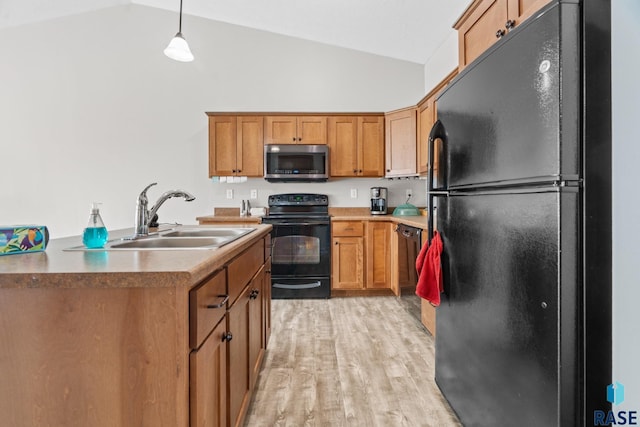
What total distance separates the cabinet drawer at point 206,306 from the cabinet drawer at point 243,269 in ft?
0.30

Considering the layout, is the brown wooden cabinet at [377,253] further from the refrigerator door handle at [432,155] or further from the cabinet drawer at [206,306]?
the cabinet drawer at [206,306]

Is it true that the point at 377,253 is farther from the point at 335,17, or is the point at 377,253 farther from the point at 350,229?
the point at 335,17

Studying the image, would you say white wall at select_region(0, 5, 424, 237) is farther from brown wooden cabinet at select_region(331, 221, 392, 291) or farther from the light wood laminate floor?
the light wood laminate floor

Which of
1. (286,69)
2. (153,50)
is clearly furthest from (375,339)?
(153,50)

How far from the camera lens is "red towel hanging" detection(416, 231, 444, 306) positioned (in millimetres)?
1515

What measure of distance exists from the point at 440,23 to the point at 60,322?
12.7 feet

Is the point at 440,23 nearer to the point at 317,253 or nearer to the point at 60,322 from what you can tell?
the point at 317,253

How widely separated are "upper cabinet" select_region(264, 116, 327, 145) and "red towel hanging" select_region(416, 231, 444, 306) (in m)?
2.56

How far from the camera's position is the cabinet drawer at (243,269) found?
1.20 meters

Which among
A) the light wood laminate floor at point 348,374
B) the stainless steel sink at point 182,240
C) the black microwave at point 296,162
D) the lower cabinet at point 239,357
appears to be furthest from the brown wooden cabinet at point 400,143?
the lower cabinet at point 239,357

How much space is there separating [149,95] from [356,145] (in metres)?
2.71

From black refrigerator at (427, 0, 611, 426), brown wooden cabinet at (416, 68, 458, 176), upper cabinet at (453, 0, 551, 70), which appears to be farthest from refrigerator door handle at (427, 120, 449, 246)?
brown wooden cabinet at (416, 68, 458, 176)

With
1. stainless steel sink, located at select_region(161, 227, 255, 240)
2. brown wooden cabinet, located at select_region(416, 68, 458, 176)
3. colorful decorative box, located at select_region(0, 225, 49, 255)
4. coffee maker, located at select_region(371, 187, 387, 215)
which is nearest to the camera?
colorful decorative box, located at select_region(0, 225, 49, 255)

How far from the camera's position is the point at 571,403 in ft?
2.86
